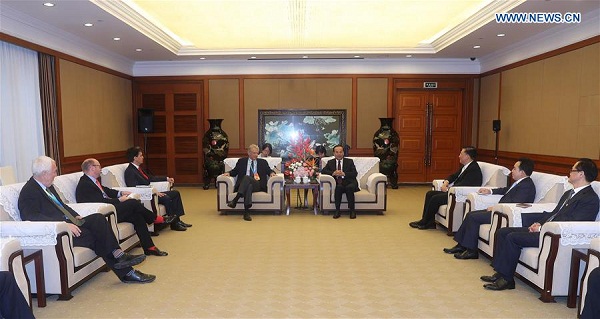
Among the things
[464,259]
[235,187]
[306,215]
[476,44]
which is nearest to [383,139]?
[476,44]

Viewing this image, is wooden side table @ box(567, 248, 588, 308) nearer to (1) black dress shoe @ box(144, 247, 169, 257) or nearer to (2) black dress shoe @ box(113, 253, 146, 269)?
(2) black dress shoe @ box(113, 253, 146, 269)

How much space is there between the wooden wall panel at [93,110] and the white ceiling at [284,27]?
62 centimetres

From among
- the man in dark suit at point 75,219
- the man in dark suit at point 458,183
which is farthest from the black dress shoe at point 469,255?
the man in dark suit at point 75,219

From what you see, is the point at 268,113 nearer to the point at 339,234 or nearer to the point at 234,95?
the point at 234,95

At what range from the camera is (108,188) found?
17.9ft

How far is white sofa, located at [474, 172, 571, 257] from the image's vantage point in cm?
453

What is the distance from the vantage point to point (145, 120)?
33.2 ft

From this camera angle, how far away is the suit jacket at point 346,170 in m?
7.24

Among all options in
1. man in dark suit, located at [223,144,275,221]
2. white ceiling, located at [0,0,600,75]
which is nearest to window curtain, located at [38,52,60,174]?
white ceiling, located at [0,0,600,75]

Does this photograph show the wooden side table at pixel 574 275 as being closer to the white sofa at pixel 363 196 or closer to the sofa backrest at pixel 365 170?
the white sofa at pixel 363 196

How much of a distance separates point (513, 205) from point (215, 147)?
7.45 metres

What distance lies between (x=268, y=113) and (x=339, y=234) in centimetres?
564

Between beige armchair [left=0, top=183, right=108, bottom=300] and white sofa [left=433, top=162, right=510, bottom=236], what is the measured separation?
4733mm
